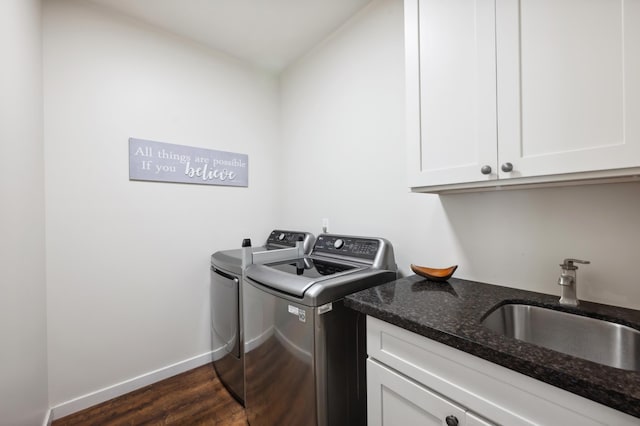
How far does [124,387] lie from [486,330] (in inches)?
89.7

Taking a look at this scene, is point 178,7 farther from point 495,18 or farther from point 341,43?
point 495,18

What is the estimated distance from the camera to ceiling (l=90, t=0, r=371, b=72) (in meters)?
1.73

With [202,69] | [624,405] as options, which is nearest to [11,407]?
[624,405]

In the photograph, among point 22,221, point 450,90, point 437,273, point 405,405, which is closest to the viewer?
point 405,405

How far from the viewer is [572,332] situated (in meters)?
0.95

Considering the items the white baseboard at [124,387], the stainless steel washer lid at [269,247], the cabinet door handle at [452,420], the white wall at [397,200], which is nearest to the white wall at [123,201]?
→ the white baseboard at [124,387]

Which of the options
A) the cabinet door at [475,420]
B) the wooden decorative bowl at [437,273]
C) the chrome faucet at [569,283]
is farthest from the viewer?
the wooden decorative bowl at [437,273]

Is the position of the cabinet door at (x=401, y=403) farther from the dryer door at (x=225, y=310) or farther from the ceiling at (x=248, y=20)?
the ceiling at (x=248, y=20)

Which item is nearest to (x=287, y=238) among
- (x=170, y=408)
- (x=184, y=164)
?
(x=184, y=164)

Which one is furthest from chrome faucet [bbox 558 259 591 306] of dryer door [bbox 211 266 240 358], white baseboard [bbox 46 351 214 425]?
white baseboard [bbox 46 351 214 425]

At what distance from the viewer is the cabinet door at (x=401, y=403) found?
0.79 m

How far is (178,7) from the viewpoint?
1.76 metres

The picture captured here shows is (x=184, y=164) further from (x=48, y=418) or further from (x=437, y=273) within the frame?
(x=437, y=273)

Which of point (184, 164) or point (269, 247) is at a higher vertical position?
point (184, 164)
